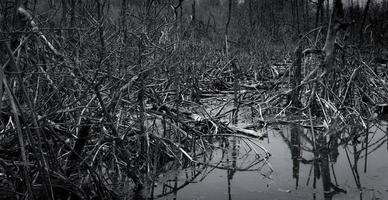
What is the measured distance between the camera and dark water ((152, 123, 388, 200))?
11.1 ft

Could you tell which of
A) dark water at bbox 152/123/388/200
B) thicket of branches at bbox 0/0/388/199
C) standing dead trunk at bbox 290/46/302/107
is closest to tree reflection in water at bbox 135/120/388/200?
dark water at bbox 152/123/388/200

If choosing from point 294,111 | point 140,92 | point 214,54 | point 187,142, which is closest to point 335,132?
point 294,111

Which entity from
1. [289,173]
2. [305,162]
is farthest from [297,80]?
[289,173]

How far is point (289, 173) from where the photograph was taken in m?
3.85

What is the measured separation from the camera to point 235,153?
175 inches

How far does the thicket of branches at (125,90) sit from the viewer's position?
287 cm

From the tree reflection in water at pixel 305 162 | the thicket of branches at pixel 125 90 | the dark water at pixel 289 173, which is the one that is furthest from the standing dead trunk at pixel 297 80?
the dark water at pixel 289 173

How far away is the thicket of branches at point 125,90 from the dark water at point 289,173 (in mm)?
223

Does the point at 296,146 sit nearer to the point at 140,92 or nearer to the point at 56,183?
the point at 140,92

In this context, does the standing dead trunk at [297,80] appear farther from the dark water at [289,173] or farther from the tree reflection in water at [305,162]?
the dark water at [289,173]

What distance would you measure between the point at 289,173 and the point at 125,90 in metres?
1.48

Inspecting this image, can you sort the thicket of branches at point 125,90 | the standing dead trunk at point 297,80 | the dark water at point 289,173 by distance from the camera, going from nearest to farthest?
the thicket of branches at point 125,90, the dark water at point 289,173, the standing dead trunk at point 297,80

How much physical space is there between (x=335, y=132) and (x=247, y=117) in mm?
1287

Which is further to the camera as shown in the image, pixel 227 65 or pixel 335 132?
pixel 227 65
